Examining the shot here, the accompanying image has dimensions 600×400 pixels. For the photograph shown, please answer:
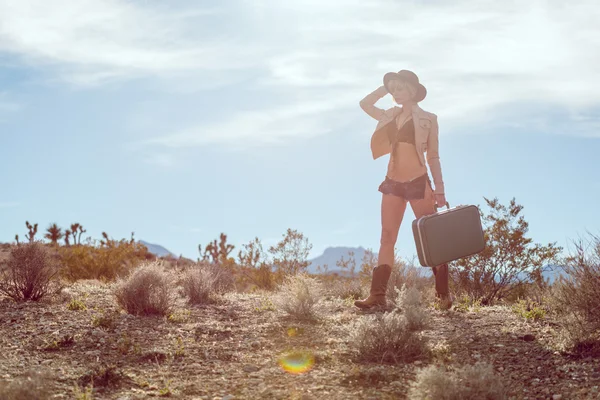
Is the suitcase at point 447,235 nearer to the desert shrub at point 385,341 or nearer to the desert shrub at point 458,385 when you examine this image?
the desert shrub at point 385,341

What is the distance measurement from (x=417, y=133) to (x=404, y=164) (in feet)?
1.35

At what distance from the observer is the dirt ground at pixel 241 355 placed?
200 inches

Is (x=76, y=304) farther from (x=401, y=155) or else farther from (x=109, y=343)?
(x=401, y=155)

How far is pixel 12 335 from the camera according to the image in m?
6.84

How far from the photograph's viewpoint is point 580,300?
6328mm

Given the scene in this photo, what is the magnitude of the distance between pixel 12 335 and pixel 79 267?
11.4 m

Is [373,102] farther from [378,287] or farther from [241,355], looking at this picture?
[241,355]

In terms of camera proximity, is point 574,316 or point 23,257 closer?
point 574,316

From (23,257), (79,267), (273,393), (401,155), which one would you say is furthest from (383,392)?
(79,267)

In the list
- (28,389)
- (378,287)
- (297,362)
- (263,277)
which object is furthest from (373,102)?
(263,277)

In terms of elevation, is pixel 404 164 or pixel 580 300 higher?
pixel 404 164

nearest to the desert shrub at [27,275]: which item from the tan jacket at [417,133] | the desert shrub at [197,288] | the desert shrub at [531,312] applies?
the desert shrub at [197,288]

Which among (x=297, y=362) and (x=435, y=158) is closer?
(x=297, y=362)

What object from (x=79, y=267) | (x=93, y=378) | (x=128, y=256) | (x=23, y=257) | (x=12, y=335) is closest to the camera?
(x=93, y=378)
